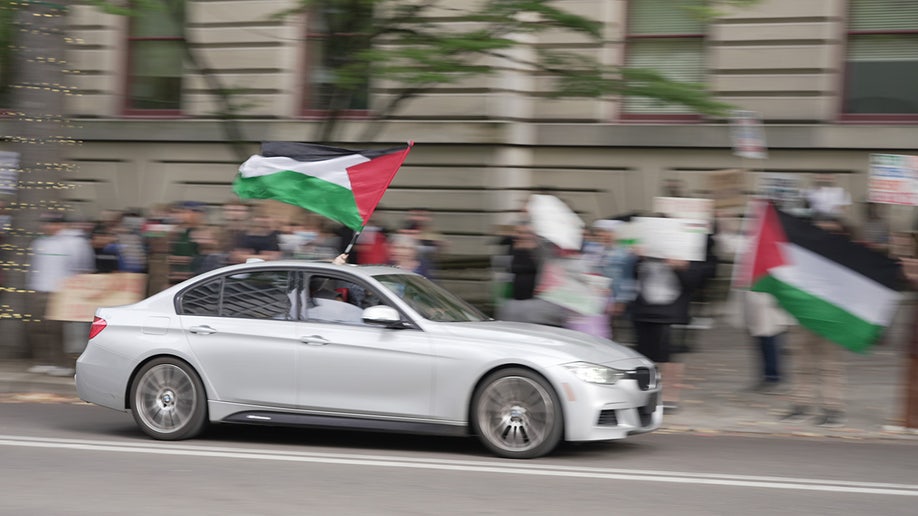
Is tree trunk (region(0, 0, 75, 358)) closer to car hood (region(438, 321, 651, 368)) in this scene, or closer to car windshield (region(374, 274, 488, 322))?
car windshield (region(374, 274, 488, 322))

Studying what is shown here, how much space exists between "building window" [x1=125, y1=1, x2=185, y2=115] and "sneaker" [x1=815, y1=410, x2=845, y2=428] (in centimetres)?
1323

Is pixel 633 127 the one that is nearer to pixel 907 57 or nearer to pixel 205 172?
pixel 907 57

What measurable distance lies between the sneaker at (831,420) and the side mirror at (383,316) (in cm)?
432

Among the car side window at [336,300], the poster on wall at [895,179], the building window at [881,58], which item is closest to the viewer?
the car side window at [336,300]

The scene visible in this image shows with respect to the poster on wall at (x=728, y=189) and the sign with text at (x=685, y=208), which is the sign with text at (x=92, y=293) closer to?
the sign with text at (x=685, y=208)

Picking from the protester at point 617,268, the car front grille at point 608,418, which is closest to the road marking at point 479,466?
the car front grille at point 608,418

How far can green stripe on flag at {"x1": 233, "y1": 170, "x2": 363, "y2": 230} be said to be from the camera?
11984 millimetres

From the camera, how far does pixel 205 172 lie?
19703 millimetres

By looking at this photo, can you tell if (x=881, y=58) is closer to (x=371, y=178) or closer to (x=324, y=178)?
(x=371, y=178)

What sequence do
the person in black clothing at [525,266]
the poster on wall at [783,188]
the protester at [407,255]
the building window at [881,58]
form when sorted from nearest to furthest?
1. the person in black clothing at [525,266]
2. the protester at [407,255]
3. the poster on wall at [783,188]
4. the building window at [881,58]

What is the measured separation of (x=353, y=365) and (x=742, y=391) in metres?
5.12

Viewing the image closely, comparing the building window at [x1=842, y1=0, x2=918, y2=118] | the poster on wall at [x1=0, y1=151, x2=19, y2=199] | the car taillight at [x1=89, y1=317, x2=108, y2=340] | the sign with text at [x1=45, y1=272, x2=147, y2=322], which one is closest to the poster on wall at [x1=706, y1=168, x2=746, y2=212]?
the building window at [x1=842, y1=0, x2=918, y2=118]

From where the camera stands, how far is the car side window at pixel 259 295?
30.4ft

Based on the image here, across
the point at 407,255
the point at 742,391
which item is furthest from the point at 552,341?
the point at 407,255
